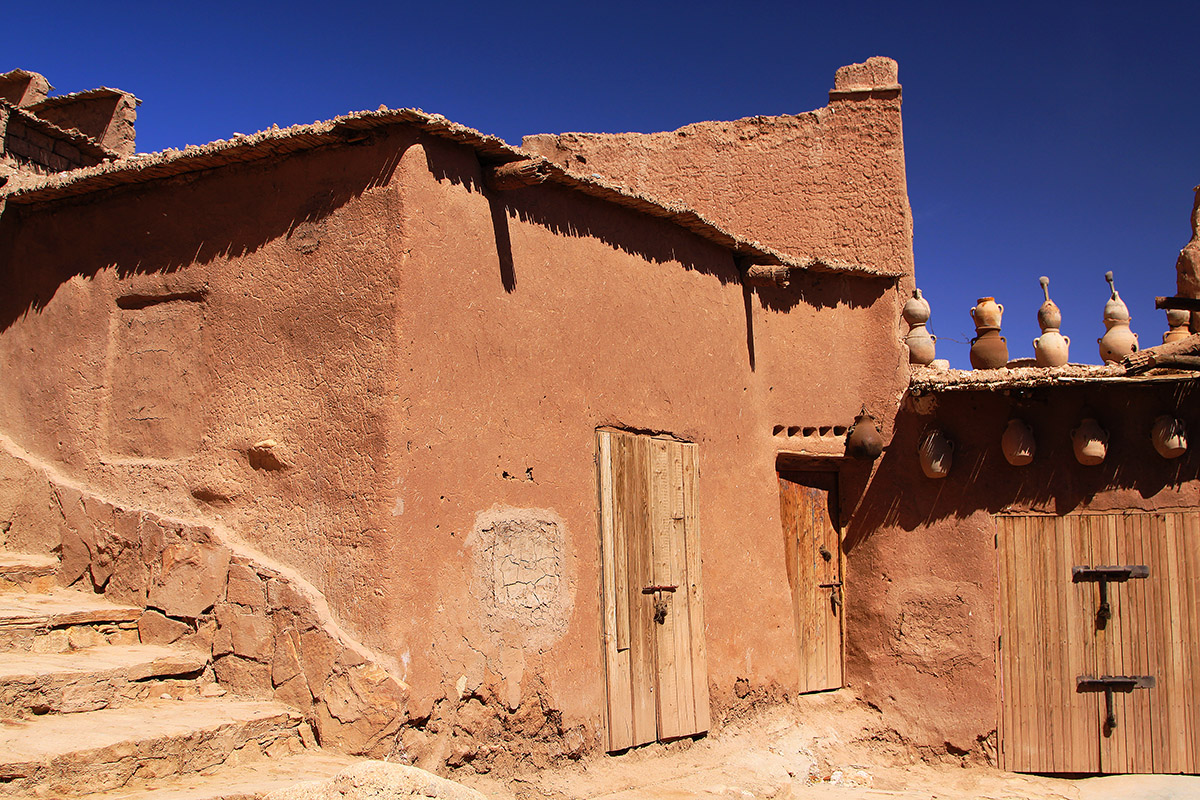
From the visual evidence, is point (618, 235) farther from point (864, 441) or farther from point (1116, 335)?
point (1116, 335)

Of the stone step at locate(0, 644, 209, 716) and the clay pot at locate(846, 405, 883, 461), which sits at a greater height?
the clay pot at locate(846, 405, 883, 461)

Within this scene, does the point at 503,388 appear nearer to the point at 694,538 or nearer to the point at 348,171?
the point at 348,171

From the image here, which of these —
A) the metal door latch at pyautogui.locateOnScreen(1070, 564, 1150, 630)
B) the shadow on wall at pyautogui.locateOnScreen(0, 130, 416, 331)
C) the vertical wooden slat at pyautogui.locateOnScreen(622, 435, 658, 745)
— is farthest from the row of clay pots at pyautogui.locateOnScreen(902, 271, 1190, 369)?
the shadow on wall at pyautogui.locateOnScreen(0, 130, 416, 331)

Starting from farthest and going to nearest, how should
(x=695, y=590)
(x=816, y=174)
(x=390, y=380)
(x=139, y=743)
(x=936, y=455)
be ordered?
(x=816, y=174) < (x=936, y=455) < (x=695, y=590) < (x=390, y=380) < (x=139, y=743)

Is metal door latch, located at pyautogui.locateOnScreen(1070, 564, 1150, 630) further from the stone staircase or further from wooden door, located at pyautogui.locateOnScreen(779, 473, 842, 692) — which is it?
the stone staircase

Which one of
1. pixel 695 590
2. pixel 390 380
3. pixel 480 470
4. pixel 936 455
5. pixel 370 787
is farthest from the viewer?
pixel 936 455

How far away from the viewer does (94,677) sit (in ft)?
14.3

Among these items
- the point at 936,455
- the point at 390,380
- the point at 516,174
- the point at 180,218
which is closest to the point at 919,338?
the point at 936,455

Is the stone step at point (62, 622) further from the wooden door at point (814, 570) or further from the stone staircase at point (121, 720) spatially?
the wooden door at point (814, 570)

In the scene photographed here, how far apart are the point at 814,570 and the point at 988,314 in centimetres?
284

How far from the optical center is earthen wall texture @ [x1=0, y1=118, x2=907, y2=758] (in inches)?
189

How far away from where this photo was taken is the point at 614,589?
19.2ft

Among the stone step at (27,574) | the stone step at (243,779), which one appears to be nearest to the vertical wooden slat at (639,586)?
the stone step at (243,779)

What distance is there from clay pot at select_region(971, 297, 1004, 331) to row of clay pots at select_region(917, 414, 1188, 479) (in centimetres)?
122
